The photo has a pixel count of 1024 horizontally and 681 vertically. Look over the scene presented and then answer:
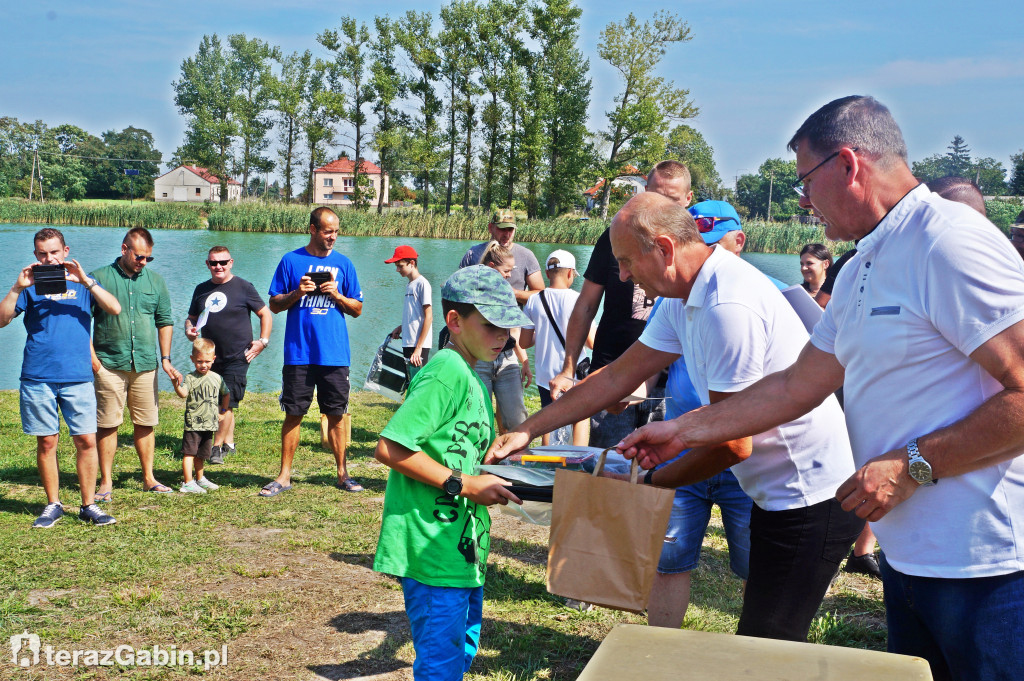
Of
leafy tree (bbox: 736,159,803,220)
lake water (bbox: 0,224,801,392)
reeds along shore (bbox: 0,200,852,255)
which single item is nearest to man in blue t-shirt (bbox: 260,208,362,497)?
lake water (bbox: 0,224,801,392)

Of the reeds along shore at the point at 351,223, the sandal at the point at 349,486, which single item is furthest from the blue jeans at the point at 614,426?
the reeds along shore at the point at 351,223

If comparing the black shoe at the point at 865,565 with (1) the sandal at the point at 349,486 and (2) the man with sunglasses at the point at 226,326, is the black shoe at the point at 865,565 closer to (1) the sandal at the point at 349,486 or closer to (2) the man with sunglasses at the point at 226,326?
(1) the sandal at the point at 349,486

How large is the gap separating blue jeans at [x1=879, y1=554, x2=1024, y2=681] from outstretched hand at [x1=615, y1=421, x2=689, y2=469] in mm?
700

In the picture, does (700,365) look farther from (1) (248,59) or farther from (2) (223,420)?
(1) (248,59)

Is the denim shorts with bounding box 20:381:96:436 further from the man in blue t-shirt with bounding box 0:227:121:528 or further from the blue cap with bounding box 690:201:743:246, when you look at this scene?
the blue cap with bounding box 690:201:743:246

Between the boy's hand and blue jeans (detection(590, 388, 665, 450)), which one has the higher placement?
the boy's hand

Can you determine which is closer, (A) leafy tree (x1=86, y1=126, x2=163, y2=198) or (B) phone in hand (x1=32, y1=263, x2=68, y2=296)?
(B) phone in hand (x1=32, y1=263, x2=68, y2=296)

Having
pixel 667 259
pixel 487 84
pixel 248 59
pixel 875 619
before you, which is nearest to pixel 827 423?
pixel 667 259

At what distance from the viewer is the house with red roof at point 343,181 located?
181 ft

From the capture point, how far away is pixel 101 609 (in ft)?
14.5

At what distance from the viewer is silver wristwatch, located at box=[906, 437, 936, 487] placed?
1.88 m

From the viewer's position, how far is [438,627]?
2.75 metres

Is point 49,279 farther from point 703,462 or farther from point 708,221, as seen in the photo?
point 703,462

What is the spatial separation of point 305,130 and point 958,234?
60.0m
